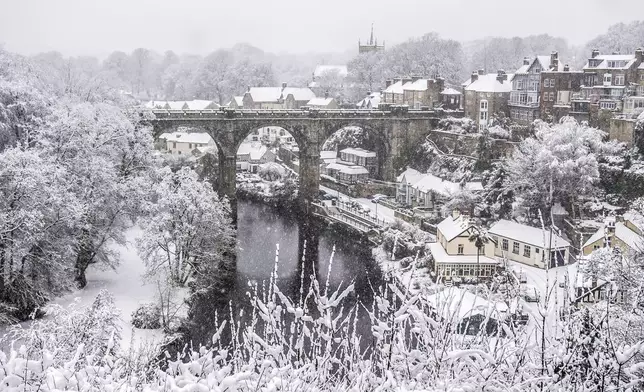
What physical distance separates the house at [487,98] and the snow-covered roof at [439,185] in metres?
7.49

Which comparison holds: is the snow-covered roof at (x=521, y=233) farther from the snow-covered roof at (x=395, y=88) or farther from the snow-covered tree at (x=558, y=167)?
the snow-covered roof at (x=395, y=88)

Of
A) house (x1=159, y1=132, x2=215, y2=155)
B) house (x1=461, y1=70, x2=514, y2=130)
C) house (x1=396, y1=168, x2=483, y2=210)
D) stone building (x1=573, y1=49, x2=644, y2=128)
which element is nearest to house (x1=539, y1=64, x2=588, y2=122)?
stone building (x1=573, y1=49, x2=644, y2=128)

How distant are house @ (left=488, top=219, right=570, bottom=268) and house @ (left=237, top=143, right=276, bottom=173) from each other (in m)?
28.2

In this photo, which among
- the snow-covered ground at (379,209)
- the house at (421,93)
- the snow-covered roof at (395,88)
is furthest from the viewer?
the snow-covered roof at (395,88)

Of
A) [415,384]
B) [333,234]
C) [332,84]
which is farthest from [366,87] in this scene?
[415,384]

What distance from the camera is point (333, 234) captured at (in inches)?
1430

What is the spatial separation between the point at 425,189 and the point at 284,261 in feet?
38.4

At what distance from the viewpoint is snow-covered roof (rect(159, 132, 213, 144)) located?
5712 cm

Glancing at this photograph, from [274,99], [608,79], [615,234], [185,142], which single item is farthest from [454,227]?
[274,99]

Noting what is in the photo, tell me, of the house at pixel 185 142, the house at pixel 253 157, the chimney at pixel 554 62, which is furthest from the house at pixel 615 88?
the house at pixel 185 142

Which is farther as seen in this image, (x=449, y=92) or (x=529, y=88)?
(x=449, y=92)

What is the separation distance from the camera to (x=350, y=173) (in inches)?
1853

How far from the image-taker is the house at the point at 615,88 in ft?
117

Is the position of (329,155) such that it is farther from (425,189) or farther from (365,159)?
(425,189)
